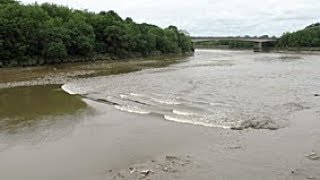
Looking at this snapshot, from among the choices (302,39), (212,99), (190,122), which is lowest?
(302,39)

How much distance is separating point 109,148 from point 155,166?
152 inches

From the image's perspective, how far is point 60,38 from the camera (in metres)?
78.4

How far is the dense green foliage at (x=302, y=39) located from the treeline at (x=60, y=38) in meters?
79.6

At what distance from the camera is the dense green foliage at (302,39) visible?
173500 mm

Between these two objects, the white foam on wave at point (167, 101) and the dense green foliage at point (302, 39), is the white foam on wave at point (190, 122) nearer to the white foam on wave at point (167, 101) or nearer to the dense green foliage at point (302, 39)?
the white foam on wave at point (167, 101)

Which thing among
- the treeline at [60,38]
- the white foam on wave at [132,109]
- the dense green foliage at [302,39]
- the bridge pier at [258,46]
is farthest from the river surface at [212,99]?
the bridge pier at [258,46]

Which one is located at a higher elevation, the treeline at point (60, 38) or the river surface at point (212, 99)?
the treeline at point (60, 38)

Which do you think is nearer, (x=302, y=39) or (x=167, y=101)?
(x=167, y=101)

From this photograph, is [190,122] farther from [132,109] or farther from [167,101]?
[167,101]

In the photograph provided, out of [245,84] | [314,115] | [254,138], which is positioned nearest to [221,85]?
[245,84]

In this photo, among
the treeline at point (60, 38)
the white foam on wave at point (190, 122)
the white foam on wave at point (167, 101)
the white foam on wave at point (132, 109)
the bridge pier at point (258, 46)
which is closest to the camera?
the white foam on wave at point (190, 122)

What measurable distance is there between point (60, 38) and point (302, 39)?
5000 inches

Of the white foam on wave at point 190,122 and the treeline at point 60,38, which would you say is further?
the treeline at point 60,38

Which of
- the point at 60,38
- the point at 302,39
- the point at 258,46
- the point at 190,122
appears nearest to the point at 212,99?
the point at 190,122
